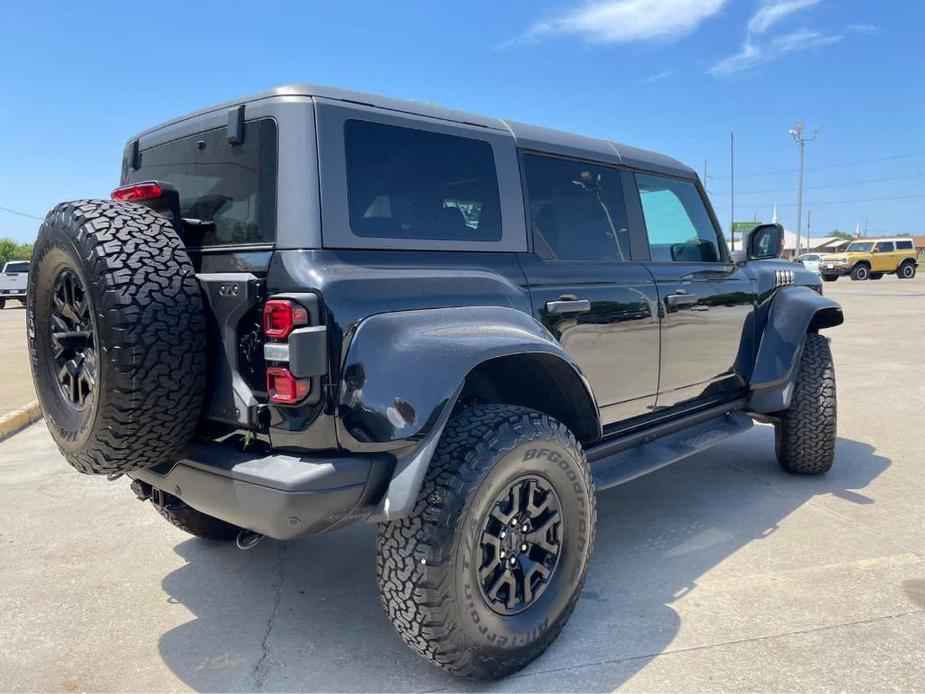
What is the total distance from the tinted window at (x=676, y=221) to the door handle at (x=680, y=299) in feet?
0.74

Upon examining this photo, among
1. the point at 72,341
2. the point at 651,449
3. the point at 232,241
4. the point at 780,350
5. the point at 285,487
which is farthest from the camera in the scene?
the point at 780,350

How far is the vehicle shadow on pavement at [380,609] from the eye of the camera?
247cm

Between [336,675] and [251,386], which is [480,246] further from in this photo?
[336,675]

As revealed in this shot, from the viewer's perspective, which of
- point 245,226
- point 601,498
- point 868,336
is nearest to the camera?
point 245,226

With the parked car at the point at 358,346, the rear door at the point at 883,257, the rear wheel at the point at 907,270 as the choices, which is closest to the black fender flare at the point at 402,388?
the parked car at the point at 358,346

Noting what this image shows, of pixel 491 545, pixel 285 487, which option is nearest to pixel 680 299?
pixel 491 545

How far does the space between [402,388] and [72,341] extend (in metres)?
1.13

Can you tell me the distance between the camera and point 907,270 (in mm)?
32562

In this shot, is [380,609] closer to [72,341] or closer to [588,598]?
[588,598]

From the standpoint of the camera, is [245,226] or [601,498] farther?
[601,498]

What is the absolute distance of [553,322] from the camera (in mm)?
2908

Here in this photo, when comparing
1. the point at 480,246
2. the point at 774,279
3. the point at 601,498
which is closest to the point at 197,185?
the point at 480,246

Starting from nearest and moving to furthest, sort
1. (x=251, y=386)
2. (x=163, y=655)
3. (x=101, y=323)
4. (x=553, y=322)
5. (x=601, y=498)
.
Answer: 1. (x=101, y=323)
2. (x=251, y=386)
3. (x=163, y=655)
4. (x=553, y=322)
5. (x=601, y=498)

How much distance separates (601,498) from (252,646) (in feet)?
7.61
